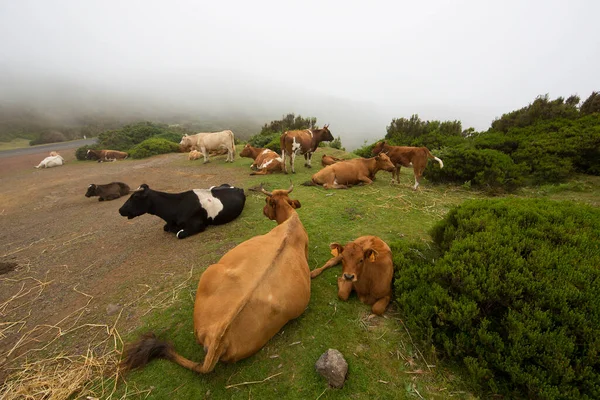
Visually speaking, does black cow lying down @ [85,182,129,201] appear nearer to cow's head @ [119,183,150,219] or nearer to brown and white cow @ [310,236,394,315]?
cow's head @ [119,183,150,219]

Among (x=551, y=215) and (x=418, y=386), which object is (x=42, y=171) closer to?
(x=418, y=386)

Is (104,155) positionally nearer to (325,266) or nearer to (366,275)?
(325,266)

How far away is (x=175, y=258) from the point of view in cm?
515

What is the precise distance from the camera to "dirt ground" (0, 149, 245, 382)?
12.0 ft

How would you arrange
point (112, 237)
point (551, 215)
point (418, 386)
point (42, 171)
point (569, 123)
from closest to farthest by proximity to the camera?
1. point (418, 386)
2. point (551, 215)
3. point (112, 237)
4. point (569, 123)
5. point (42, 171)

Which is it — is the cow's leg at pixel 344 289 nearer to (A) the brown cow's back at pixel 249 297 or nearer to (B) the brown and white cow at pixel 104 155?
(A) the brown cow's back at pixel 249 297

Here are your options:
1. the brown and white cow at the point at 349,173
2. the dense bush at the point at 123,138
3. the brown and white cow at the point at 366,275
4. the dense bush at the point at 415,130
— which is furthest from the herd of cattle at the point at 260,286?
the dense bush at the point at 123,138

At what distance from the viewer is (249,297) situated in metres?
2.75

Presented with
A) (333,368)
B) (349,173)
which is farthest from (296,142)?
(333,368)

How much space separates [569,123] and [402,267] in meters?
14.0

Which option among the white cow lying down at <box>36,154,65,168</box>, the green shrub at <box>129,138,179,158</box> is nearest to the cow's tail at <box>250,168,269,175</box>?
the green shrub at <box>129,138,179,158</box>

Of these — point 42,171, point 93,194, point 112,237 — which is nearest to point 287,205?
point 112,237

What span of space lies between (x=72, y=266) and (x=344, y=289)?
565cm

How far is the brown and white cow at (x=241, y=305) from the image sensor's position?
8.50 feet
